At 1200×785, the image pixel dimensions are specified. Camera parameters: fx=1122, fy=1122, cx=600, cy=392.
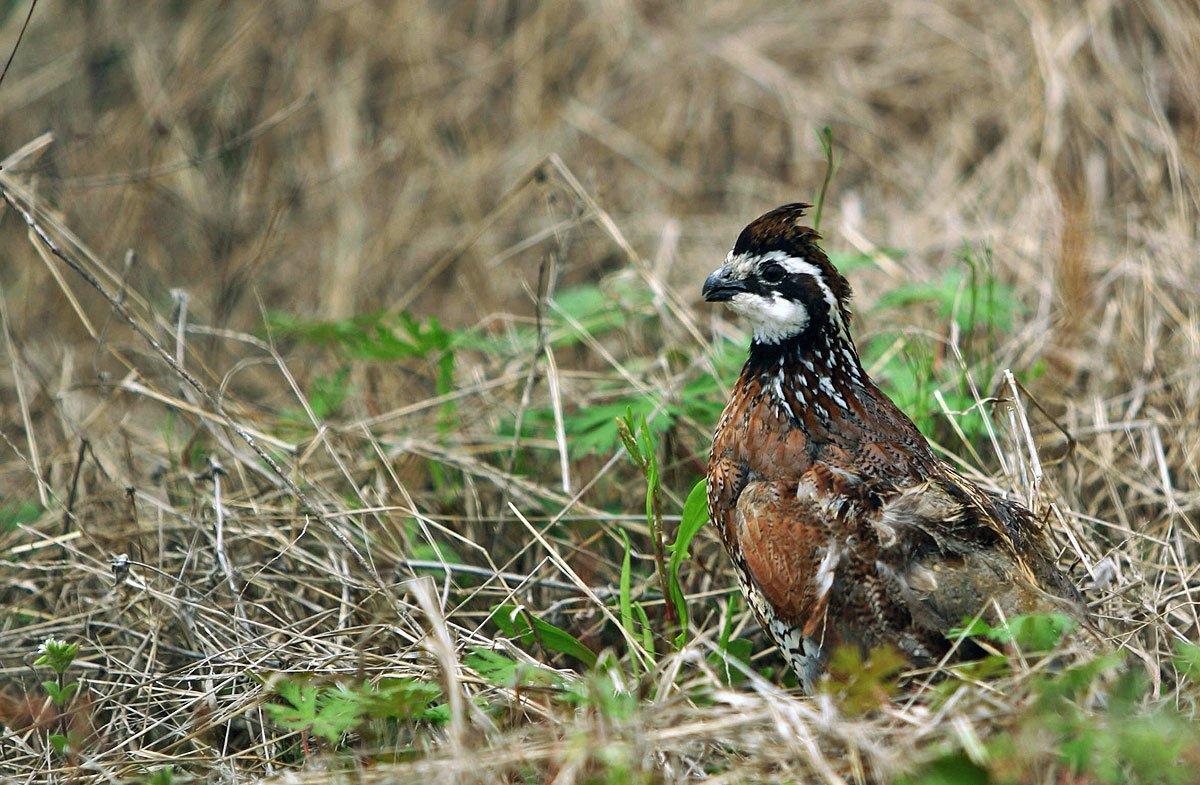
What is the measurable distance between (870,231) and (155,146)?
442 cm

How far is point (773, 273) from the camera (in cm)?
383

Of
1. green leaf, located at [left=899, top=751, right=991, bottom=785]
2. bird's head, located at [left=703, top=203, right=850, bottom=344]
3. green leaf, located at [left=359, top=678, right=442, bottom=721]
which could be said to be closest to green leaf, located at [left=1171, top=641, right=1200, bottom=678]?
green leaf, located at [left=899, top=751, right=991, bottom=785]

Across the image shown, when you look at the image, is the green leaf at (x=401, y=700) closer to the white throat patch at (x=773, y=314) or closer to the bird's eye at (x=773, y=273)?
the white throat patch at (x=773, y=314)

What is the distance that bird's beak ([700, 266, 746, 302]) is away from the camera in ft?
12.8

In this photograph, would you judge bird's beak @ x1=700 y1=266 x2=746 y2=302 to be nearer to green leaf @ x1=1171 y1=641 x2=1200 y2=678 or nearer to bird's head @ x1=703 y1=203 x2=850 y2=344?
bird's head @ x1=703 y1=203 x2=850 y2=344

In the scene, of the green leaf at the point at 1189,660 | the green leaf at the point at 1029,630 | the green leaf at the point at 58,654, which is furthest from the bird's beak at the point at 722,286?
the green leaf at the point at 58,654

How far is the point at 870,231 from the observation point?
6.70 m

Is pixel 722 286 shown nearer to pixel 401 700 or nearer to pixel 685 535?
pixel 685 535

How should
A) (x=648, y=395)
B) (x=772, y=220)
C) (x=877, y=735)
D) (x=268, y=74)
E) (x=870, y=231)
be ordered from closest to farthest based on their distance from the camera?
(x=877, y=735)
(x=772, y=220)
(x=648, y=395)
(x=870, y=231)
(x=268, y=74)

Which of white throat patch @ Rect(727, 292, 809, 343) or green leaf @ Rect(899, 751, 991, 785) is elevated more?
white throat patch @ Rect(727, 292, 809, 343)

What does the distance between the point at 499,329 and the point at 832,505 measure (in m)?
3.58

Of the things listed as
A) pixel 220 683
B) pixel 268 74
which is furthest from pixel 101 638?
pixel 268 74

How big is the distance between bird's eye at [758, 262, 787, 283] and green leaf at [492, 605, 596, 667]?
4.55ft

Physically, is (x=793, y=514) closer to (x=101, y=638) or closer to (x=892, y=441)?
(x=892, y=441)
